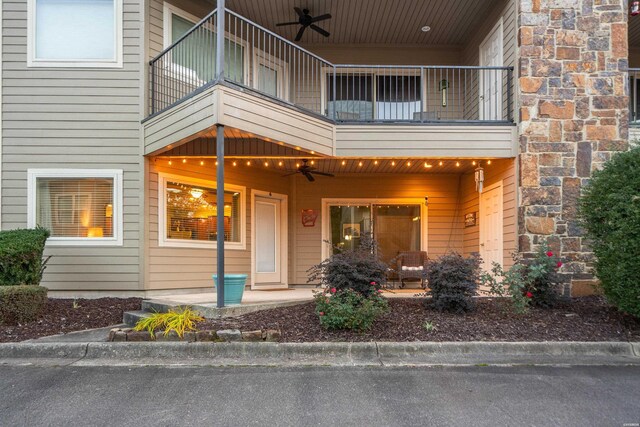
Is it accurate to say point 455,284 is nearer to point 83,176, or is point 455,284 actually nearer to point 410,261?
point 410,261

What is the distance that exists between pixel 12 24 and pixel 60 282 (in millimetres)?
4288

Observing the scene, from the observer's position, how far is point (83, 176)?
→ 7320mm

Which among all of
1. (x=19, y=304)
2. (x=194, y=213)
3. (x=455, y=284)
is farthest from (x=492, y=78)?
(x=19, y=304)

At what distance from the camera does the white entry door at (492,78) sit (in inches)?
324

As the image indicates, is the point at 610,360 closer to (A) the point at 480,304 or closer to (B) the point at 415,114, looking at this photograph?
(A) the point at 480,304

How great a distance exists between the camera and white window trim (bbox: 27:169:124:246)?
23.6 ft

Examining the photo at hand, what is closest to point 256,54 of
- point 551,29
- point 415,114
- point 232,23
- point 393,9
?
point 232,23

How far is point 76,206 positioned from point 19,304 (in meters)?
2.20

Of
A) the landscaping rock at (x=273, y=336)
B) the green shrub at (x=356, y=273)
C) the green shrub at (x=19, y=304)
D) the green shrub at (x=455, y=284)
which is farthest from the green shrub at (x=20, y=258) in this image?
the green shrub at (x=455, y=284)

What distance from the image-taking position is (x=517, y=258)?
690cm

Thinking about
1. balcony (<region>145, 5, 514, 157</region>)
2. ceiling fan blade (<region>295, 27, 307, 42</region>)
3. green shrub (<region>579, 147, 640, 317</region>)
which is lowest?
green shrub (<region>579, 147, 640, 317</region>)

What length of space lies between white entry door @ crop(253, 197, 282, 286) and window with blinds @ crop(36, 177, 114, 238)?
2.87 meters

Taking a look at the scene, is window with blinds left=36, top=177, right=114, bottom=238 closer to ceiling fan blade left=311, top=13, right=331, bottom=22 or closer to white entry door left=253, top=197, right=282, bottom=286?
white entry door left=253, top=197, right=282, bottom=286

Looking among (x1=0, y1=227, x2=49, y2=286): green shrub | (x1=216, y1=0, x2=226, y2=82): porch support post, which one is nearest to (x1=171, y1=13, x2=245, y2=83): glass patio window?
(x1=216, y1=0, x2=226, y2=82): porch support post
